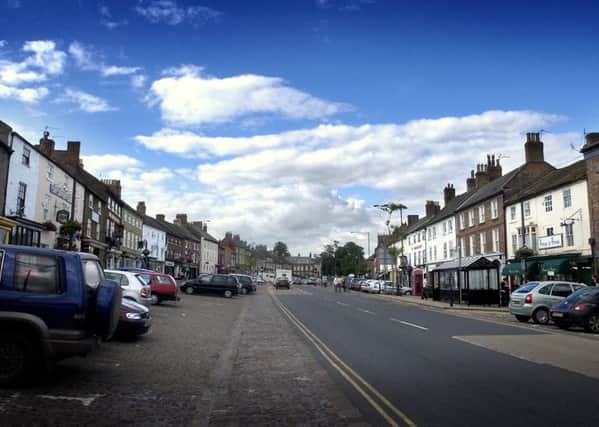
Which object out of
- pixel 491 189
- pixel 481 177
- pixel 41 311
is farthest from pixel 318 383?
pixel 481 177

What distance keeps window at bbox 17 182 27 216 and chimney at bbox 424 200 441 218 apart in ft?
166

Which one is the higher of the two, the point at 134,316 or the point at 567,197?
the point at 567,197

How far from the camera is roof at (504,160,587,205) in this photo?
33584mm

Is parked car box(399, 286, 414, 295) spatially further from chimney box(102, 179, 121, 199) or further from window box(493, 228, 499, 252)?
chimney box(102, 179, 121, 199)

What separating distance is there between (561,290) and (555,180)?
1845 cm

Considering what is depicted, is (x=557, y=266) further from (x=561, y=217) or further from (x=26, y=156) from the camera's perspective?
(x=26, y=156)

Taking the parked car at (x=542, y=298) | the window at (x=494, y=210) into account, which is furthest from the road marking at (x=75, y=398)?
the window at (x=494, y=210)

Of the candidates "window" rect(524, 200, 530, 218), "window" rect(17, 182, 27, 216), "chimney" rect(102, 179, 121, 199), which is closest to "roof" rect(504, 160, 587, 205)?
"window" rect(524, 200, 530, 218)

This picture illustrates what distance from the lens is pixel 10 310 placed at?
283 inches

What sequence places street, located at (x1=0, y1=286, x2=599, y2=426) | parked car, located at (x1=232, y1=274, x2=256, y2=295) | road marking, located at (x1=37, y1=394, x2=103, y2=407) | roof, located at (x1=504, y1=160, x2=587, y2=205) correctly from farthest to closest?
parked car, located at (x1=232, y1=274, x2=256, y2=295), roof, located at (x1=504, y1=160, x2=587, y2=205), road marking, located at (x1=37, y1=394, x2=103, y2=407), street, located at (x1=0, y1=286, x2=599, y2=426)

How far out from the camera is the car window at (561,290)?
2127 cm

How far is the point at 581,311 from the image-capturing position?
1766 cm

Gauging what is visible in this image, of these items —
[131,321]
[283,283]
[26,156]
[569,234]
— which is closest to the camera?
[131,321]

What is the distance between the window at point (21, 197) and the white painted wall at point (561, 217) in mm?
32463
